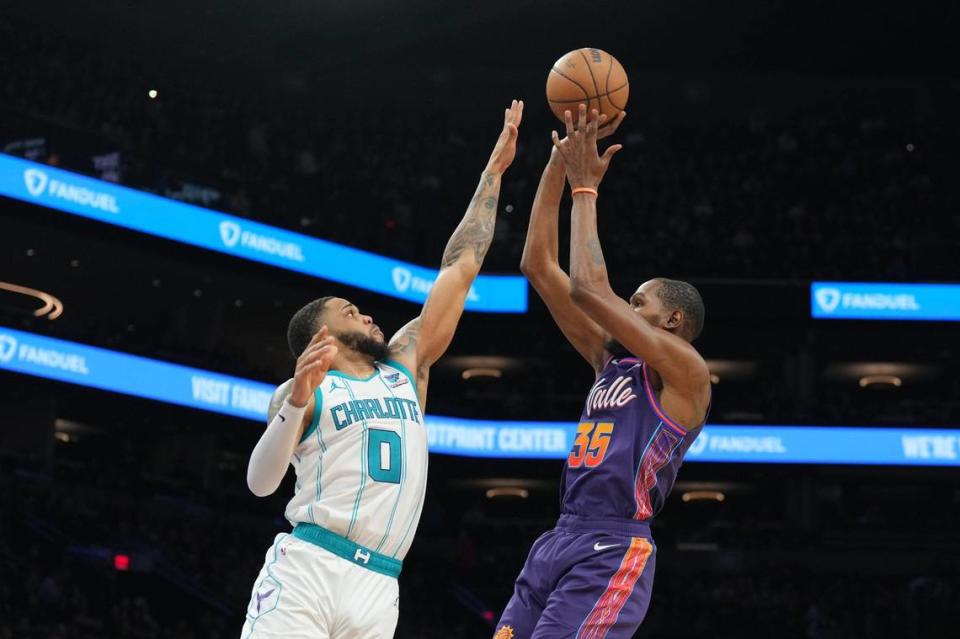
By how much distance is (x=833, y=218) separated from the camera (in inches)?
973

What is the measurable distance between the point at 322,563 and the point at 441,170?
21322mm

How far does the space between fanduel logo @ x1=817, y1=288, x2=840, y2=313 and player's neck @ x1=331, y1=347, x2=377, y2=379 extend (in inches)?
749

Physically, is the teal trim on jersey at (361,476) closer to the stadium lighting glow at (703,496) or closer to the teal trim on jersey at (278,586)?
the teal trim on jersey at (278,586)

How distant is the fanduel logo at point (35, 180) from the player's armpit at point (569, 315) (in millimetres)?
14566

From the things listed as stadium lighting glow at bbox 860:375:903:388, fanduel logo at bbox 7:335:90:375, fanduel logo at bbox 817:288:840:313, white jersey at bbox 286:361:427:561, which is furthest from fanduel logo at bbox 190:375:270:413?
white jersey at bbox 286:361:427:561

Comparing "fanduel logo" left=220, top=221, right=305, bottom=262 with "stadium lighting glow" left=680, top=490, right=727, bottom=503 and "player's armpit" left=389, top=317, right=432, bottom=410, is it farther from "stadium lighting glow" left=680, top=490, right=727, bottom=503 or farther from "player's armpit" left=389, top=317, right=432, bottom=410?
"player's armpit" left=389, top=317, right=432, bottom=410

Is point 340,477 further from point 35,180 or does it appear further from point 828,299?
point 828,299

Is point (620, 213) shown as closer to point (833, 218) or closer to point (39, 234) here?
point (833, 218)

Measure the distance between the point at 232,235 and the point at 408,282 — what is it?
11.4 ft

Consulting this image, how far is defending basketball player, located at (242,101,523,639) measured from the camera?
4.70 meters

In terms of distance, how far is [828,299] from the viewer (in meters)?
23.2

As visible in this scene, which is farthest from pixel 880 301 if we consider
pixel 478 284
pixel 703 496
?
pixel 478 284

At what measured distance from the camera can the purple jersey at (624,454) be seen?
5016mm

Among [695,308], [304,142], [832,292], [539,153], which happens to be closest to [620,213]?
[539,153]
